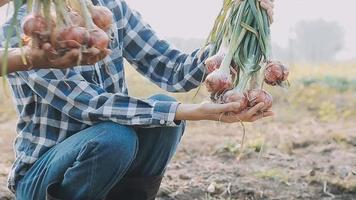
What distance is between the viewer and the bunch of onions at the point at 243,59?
5.58ft

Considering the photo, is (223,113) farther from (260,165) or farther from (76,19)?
(260,165)

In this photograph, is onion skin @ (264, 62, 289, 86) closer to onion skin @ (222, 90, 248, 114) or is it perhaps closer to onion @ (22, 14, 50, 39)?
onion skin @ (222, 90, 248, 114)

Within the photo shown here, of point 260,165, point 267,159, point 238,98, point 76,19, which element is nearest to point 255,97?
point 238,98

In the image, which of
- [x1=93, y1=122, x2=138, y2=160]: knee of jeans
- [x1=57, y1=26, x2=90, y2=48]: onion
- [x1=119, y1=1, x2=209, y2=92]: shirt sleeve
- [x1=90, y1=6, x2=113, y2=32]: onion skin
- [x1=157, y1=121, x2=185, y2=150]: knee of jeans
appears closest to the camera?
[x1=57, y1=26, x2=90, y2=48]: onion

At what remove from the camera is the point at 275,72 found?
1.71m

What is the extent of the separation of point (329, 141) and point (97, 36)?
2723 millimetres

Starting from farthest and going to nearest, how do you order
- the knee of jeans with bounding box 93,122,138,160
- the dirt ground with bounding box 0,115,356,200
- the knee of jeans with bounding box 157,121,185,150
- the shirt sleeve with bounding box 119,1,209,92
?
the dirt ground with bounding box 0,115,356,200, the shirt sleeve with bounding box 119,1,209,92, the knee of jeans with bounding box 157,121,185,150, the knee of jeans with bounding box 93,122,138,160

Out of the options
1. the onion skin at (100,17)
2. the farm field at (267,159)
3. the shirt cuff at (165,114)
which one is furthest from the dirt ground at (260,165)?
the onion skin at (100,17)

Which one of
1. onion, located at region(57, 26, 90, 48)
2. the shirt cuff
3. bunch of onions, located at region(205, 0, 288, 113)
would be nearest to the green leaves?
bunch of onions, located at region(205, 0, 288, 113)

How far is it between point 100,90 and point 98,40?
517 mm

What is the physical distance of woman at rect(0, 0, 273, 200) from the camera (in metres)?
1.84

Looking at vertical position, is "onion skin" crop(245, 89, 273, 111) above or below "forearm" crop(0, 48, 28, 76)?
below

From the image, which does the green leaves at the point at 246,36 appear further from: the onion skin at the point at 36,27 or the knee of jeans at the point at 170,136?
the onion skin at the point at 36,27

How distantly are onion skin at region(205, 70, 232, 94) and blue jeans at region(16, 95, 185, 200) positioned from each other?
11.6 inches
